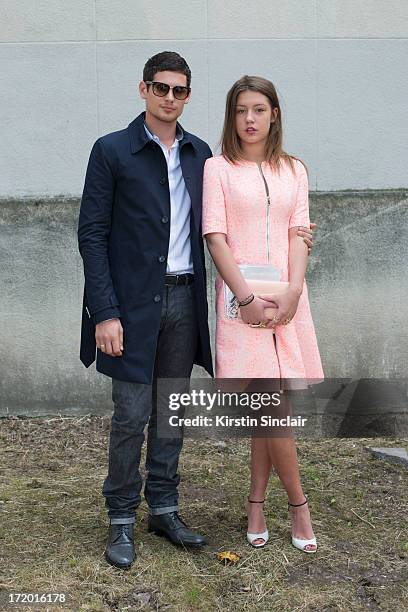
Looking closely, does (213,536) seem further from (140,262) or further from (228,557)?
(140,262)

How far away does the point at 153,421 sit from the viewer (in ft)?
11.7

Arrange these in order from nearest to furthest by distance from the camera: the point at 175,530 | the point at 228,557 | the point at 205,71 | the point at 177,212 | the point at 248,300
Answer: the point at 248,300 → the point at 177,212 → the point at 228,557 → the point at 175,530 → the point at 205,71

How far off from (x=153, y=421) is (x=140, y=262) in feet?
2.25

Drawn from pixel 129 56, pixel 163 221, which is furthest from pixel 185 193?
pixel 129 56

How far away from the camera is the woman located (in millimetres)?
3250

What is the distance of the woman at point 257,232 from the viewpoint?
3250mm

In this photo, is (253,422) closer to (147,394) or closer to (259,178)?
(147,394)

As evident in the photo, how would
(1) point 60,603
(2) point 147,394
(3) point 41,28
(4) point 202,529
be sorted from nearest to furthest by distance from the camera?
(1) point 60,603
(2) point 147,394
(4) point 202,529
(3) point 41,28

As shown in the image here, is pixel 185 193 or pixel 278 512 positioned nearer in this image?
pixel 185 193

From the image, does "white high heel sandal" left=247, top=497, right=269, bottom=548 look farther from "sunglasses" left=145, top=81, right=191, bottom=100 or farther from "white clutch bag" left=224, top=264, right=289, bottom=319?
"sunglasses" left=145, top=81, right=191, bottom=100

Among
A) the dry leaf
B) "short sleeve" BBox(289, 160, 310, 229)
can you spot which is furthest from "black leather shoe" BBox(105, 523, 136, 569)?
"short sleeve" BBox(289, 160, 310, 229)

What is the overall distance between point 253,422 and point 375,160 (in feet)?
7.45

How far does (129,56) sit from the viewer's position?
5.07m

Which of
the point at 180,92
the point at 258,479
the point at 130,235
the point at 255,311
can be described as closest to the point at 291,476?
the point at 258,479
